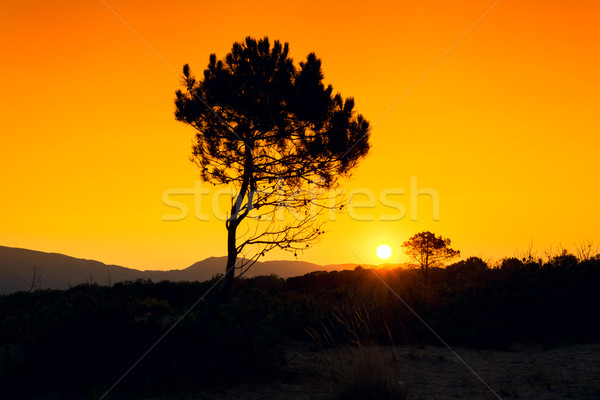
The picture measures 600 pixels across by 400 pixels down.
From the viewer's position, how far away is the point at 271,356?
895 centimetres

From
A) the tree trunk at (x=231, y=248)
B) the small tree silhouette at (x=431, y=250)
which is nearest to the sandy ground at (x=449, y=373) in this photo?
the tree trunk at (x=231, y=248)

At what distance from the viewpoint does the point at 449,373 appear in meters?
9.05

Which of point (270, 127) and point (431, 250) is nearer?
point (270, 127)

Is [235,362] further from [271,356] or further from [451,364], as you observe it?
[451,364]

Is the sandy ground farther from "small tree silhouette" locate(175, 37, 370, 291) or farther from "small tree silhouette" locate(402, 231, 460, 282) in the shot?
"small tree silhouette" locate(402, 231, 460, 282)

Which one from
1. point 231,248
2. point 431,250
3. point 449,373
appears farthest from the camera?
point 431,250

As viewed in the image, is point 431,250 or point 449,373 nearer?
point 449,373

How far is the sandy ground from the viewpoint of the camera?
714 centimetres

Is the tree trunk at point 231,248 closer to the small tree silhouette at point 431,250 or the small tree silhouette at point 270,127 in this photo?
the small tree silhouette at point 270,127

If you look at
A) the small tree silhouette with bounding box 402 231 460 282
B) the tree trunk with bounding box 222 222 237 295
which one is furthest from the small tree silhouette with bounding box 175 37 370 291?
the small tree silhouette with bounding box 402 231 460 282

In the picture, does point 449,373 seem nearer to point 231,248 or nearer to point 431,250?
point 231,248

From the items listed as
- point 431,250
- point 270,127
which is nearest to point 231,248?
point 270,127

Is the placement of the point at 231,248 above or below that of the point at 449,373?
above

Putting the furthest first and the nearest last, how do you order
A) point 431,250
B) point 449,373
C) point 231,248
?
1. point 431,250
2. point 231,248
3. point 449,373
